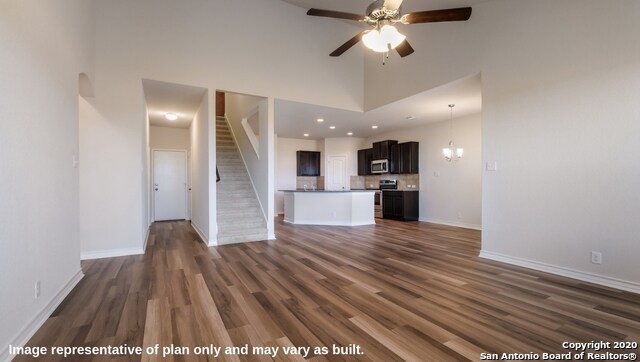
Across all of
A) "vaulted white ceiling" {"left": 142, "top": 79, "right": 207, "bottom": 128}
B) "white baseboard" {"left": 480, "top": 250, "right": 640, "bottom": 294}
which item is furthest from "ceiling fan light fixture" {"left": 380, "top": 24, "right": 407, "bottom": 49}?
"vaulted white ceiling" {"left": 142, "top": 79, "right": 207, "bottom": 128}

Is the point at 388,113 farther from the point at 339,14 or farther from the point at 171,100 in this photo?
the point at 171,100

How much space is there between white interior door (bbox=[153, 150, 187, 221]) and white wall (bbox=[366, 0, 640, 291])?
280 inches

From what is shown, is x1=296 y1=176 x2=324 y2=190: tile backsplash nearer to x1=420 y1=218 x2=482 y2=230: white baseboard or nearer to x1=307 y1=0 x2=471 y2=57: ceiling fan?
x1=420 y1=218 x2=482 y2=230: white baseboard

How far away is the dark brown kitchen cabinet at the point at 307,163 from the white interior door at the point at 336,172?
1.55ft

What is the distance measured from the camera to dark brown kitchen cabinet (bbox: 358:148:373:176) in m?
9.00

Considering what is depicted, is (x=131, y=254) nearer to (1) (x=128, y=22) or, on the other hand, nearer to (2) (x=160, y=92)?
(2) (x=160, y=92)

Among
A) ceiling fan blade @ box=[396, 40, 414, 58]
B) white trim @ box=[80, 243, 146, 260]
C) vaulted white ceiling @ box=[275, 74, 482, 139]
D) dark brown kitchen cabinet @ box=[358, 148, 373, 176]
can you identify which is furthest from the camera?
dark brown kitchen cabinet @ box=[358, 148, 373, 176]

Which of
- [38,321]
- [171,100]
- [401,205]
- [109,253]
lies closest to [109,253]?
[109,253]

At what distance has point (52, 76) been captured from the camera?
94.3 inches

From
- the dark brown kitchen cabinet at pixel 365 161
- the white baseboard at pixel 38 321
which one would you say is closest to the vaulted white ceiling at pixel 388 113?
the dark brown kitchen cabinet at pixel 365 161

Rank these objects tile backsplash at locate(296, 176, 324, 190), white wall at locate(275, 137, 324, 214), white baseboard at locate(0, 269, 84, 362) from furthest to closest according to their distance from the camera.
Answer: tile backsplash at locate(296, 176, 324, 190) → white wall at locate(275, 137, 324, 214) → white baseboard at locate(0, 269, 84, 362)

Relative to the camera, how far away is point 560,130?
10.5 feet

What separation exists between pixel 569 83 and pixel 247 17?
487 centimetres

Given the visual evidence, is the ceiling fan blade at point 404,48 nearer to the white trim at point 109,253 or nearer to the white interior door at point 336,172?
the white trim at point 109,253
